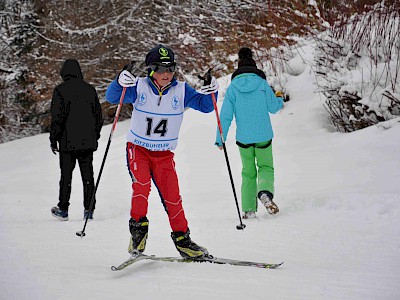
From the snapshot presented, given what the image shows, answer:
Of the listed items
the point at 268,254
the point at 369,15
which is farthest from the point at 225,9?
the point at 268,254

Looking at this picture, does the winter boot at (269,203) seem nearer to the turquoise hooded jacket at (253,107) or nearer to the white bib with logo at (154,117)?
the turquoise hooded jacket at (253,107)

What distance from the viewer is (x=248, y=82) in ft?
18.6

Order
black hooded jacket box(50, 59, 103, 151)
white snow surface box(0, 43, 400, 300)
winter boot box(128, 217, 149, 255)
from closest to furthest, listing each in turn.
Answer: white snow surface box(0, 43, 400, 300)
winter boot box(128, 217, 149, 255)
black hooded jacket box(50, 59, 103, 151)

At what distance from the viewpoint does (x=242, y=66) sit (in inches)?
227

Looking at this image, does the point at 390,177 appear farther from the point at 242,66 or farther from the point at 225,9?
the point at 225,9

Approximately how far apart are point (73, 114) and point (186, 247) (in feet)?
8.36

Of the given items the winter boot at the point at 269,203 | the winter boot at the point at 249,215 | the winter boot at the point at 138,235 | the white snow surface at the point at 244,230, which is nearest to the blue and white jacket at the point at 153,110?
the winter boot at the point at 138,235

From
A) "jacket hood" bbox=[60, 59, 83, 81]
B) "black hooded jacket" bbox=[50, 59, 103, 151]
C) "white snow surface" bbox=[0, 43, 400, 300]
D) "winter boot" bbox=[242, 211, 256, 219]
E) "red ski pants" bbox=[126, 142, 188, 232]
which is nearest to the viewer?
"white snow surface" bbox=[0, 43, 400, 300]

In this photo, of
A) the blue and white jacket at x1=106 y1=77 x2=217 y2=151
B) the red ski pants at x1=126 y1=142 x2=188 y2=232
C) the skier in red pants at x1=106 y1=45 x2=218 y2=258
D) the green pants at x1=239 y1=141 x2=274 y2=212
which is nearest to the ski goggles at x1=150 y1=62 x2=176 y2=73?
the skier in red pants at x1=106 y1=45 x2=218 y2=258

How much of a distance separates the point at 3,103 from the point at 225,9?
11.3 m

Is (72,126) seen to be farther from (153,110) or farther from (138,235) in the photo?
(138,235)

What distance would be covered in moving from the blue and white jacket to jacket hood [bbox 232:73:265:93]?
1.59 meters

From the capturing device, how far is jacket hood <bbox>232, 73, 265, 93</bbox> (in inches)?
223

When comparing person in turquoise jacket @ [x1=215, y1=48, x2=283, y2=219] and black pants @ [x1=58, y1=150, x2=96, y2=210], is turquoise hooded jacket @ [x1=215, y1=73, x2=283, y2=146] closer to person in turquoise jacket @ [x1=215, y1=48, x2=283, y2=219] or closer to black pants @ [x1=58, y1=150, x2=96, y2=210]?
person in turquoise jacket @ [x1=215, y1=48, x2=283, y2=219]
